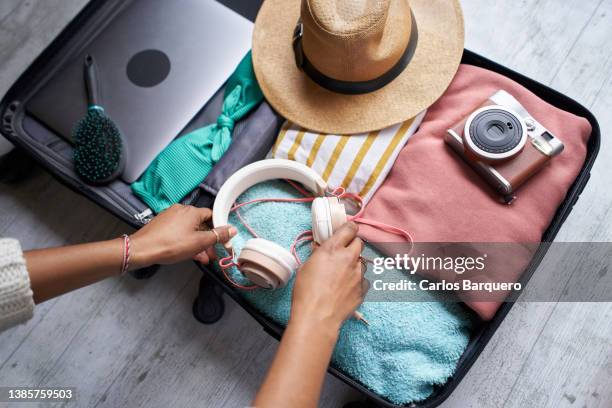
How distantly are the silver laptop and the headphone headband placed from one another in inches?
6.6

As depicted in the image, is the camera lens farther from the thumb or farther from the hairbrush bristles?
the hairbrush bristles

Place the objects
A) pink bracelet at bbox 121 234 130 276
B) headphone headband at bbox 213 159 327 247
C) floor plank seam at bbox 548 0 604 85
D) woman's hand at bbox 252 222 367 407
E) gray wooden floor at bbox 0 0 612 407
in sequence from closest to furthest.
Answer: woman's hand at bbox 252 222 367 407 → pink bracelet at bbox 121 234 130 276 → headphone headband at bbox 213 159 327 247 → gray wooden floor at bbox 0 0 612 407 → floor plank seam at bbox 548 0 604 85

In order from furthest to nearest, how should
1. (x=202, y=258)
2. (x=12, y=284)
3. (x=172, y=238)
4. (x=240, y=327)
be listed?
(x=240, y=327), (x=202, y=258), (x=172, y=238), (x=12, y=284)

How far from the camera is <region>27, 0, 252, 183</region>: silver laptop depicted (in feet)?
3.00

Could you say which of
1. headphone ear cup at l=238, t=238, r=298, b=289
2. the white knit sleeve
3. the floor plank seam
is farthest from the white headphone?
the floor plank seam

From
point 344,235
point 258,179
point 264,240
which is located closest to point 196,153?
point 258,179

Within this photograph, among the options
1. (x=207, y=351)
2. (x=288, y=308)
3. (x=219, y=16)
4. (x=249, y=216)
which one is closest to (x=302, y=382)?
(x=288, y=308)

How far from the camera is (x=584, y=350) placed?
1012 mm

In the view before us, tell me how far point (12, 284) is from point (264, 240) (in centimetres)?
33

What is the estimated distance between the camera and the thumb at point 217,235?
75cm

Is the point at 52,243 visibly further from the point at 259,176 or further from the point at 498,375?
the point at 498,375

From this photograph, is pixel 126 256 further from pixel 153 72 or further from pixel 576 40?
pixel 576 40

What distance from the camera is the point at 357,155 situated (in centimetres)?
86

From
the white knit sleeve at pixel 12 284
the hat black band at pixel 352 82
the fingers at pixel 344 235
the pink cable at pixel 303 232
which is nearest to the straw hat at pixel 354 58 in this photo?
the hat black band at pixel 352 82
